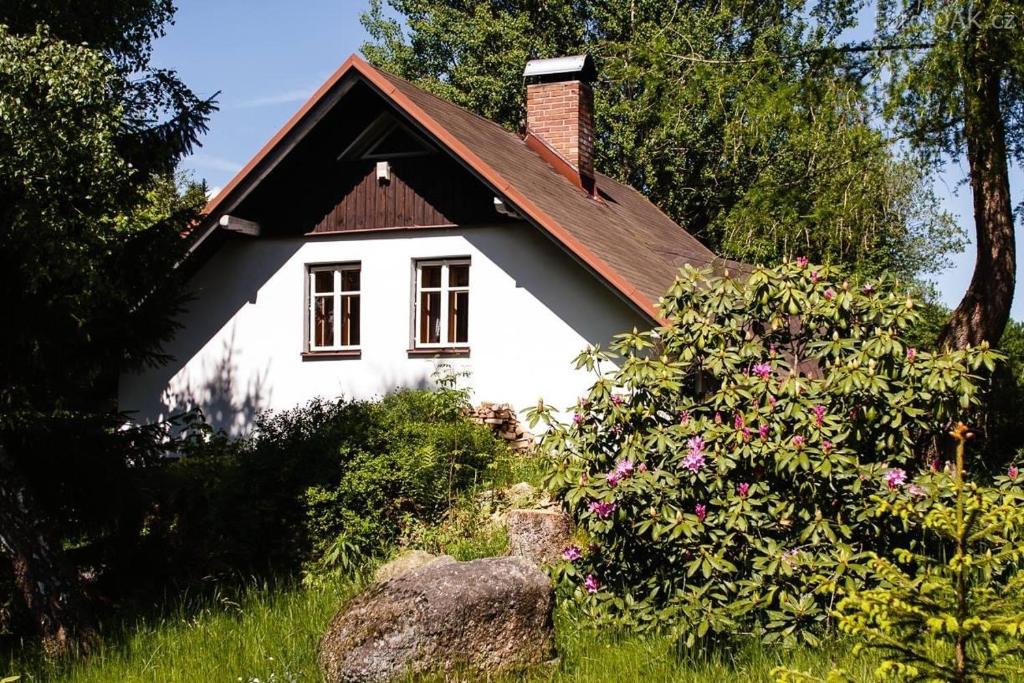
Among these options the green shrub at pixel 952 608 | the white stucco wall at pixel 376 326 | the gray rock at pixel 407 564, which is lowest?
the gray rock at pixel 407 564

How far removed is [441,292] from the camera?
18.1 meters

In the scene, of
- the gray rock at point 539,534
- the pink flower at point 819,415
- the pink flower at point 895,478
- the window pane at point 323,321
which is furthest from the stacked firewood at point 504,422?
the pink flower at point 895,478

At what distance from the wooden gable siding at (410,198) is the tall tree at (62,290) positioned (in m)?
5.44

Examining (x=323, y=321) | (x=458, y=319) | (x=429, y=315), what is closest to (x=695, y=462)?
(x=458, y=319)

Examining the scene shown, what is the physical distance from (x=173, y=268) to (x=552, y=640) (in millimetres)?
5892

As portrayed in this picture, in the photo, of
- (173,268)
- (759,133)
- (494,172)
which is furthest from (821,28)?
(173,268)

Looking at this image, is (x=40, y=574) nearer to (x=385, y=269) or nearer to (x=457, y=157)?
(x=457, y=157)

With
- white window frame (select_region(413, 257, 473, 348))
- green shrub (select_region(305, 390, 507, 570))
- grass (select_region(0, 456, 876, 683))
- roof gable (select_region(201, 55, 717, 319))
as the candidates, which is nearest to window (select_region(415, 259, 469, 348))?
white window frame (select_region(413, 257, 473, 348))

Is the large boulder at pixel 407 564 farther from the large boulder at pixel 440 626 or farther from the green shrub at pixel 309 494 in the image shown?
the green shrub at pixel 309 494

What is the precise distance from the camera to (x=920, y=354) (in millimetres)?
8156

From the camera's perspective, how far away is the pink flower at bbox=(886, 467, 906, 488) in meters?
7.72

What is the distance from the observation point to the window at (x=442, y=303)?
17984 mm

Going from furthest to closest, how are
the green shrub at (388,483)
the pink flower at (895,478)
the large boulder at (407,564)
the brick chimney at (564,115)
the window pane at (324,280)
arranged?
1. the brick chimney at (564,115)
2. the window pane at (324,280)
3. the green shrub at (388,483)
4. the large boulder at (407,564)
5. the pink flower at (895,478)

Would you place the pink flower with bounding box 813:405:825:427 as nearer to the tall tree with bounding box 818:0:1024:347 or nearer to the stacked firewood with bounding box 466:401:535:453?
the tall tree with bounding box 818:0:1024:347
